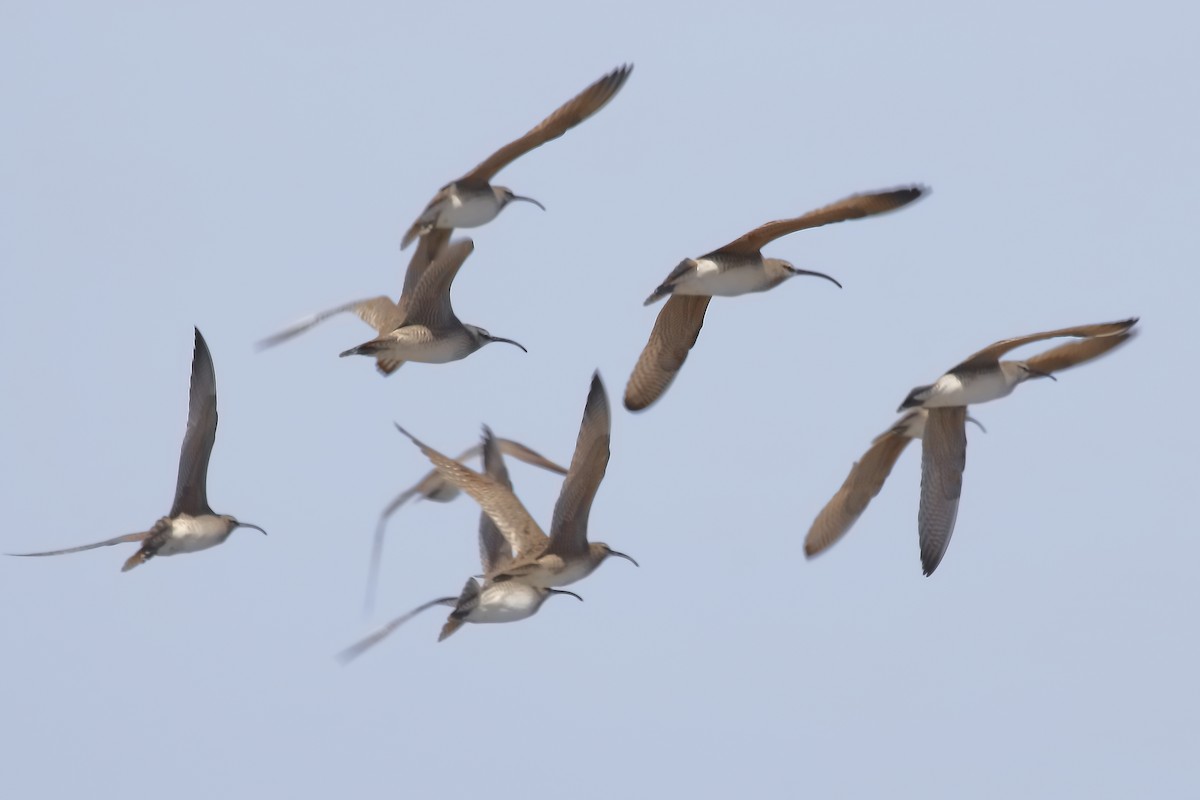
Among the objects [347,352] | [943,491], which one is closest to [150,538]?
[347,352]

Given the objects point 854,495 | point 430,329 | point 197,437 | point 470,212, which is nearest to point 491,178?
point 470,212

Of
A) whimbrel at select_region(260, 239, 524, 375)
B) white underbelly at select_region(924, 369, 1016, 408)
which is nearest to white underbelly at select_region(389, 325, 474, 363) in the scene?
whimbrel at select_region(260, 239, 524, 375)

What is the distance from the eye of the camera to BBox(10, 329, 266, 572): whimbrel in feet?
78.5

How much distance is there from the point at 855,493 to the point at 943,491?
6.55 feet

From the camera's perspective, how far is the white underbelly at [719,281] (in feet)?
75.6

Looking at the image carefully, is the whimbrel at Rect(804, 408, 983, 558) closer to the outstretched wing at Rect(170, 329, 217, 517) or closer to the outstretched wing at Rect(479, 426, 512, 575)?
the outstretched wing at Rect(479, 426, 512, 575)

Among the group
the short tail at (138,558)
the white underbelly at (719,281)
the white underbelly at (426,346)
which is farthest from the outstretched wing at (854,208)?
the short tail at (138,558)

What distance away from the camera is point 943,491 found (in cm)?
2419

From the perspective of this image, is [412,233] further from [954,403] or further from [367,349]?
[954,403]

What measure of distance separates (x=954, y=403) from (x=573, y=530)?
3868 millimetres

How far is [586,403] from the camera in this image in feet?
77.6

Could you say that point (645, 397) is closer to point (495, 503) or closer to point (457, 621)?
point (495, 503)

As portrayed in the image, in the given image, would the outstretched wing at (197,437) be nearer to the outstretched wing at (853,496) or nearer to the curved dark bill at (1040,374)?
the outstretched wing at (853,496)

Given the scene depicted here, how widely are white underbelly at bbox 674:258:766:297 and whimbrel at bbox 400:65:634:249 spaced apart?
1862 millimetres
